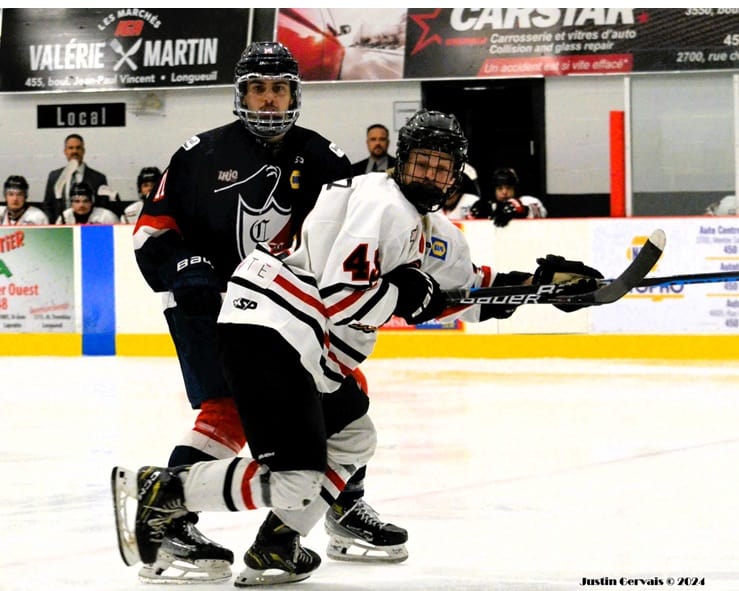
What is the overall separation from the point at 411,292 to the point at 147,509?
0.66 m

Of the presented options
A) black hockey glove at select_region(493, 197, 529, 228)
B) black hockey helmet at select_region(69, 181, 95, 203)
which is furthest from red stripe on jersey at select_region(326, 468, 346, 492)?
black hockey helmet at select_region(69, 181, 95, 203)

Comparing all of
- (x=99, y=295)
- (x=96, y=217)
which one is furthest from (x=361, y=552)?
(x=96, y=217)

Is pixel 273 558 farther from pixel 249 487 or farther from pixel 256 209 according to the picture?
pixel 256 209

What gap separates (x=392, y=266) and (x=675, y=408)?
9.70ft

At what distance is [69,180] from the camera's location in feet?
29.1

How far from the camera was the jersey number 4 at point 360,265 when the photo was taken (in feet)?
8.07

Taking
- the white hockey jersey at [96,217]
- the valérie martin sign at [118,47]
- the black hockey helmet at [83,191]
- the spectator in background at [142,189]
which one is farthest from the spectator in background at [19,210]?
the valérie martin sign at [118,47]

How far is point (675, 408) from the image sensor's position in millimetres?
5270

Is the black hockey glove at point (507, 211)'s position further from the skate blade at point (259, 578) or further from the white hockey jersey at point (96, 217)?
the skate blade at point (259, 578)

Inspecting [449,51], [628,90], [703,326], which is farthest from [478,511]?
[449,51]

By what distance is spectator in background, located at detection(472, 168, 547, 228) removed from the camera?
7.21 metres

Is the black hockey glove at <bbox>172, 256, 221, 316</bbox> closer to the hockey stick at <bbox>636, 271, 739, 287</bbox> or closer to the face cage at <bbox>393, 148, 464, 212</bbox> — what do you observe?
the face cage at <bbox>393, 148, 464, 212</bbox>

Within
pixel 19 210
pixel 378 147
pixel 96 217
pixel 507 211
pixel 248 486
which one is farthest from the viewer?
pixel 19 210

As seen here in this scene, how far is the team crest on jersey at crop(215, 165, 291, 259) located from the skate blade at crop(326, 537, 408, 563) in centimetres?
67
